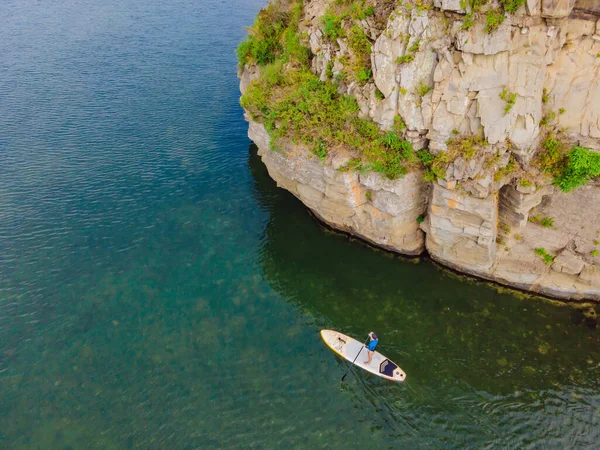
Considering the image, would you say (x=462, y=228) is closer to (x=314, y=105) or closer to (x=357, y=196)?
(x=357, y=196)

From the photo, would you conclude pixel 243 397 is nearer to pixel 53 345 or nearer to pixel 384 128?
pixel 53 345

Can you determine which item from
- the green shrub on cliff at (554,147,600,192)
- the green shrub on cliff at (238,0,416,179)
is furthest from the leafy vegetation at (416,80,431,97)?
the green shrub on cliff at (554,147,600,192)

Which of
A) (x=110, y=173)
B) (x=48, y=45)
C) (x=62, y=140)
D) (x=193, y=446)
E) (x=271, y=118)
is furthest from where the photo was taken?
(x=48, y=45)

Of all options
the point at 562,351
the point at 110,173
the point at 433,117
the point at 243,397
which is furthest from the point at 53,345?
the point at 562,351

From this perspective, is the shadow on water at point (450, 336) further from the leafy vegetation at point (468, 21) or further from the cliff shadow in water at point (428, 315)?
the leafy vegetation at point (468, 21)

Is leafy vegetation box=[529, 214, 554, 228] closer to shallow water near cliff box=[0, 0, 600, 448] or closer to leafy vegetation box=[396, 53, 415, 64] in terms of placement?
shallow water near cliff box=[0, 0, 600, 448]

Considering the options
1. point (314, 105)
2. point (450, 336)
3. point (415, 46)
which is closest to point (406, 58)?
point (415, 46)
